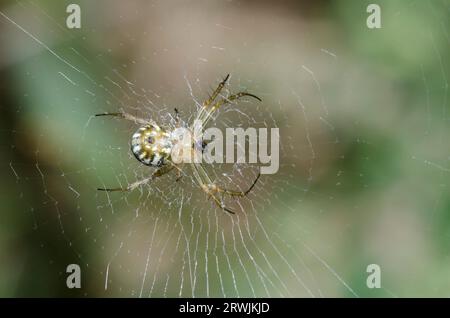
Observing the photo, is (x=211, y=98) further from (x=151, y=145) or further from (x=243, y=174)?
(x=243, y=174)

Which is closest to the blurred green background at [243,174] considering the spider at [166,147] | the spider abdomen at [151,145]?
the spider at [166,147]

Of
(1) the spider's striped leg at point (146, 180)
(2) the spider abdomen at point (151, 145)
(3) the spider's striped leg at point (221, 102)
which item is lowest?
(1) the spider's striped leg at point (146, 180)

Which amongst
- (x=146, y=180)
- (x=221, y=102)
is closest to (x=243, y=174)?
(x=221, y=102)

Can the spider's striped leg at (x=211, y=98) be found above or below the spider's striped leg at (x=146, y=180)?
above

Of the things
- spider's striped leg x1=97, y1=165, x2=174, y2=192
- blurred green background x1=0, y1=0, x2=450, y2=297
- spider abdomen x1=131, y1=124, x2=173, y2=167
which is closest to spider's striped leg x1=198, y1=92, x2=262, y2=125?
blurred green background x1=0, y1=0, x2=450, y2=297

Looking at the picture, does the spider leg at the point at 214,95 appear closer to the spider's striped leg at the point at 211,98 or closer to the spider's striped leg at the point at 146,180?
the spider's striped leg at the point at 211,98

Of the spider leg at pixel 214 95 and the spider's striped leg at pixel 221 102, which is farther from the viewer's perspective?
the spider's striped leg at pixel 221 102
